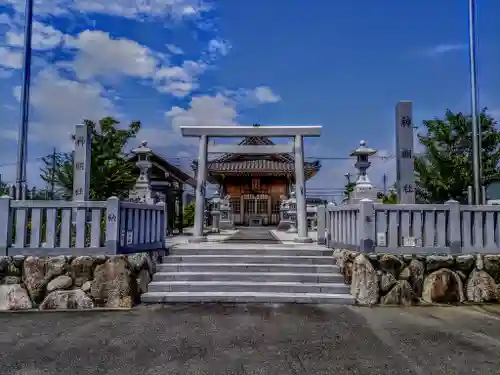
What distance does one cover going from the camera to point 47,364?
3828mm

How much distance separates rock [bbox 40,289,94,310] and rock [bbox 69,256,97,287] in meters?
0.20

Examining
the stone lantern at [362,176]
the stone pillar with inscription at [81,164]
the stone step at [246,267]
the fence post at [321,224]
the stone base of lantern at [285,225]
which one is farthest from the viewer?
the stone base of lantern at [285,225]

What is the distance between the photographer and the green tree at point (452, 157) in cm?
1622

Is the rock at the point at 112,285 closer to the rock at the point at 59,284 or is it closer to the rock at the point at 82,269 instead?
the rock at the point at 82,269

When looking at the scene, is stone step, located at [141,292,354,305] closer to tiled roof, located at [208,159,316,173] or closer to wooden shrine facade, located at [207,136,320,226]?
tiled roof, located at [208,159,316,173]

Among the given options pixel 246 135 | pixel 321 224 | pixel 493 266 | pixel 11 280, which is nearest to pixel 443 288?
pixel 493 266

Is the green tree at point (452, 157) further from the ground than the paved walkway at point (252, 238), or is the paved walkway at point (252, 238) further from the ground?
the green tree at point (452, 157)

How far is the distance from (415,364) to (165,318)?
344 centimetres

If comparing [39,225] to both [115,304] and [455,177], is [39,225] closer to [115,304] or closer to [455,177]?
[115,304]

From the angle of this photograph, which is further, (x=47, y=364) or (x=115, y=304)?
(x=115, y=304)

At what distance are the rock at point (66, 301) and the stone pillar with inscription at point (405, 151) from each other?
6436 mm

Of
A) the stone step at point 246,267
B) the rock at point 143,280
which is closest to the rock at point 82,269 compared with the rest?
the rock at point 143,280

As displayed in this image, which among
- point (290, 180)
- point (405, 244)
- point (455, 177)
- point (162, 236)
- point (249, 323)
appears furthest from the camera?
point (290, 180)

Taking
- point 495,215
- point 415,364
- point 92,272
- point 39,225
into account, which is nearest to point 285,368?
point 415,364
